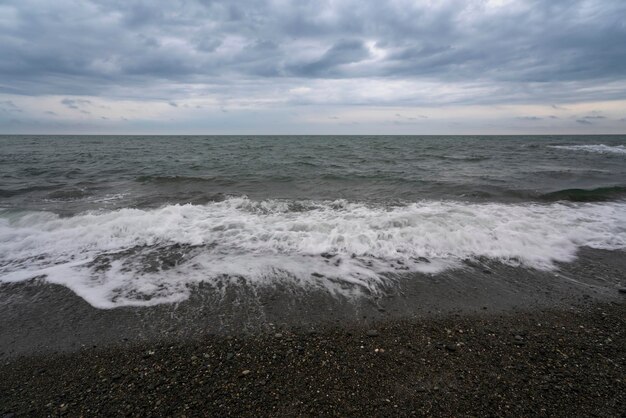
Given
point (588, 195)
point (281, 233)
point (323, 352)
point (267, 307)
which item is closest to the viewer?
point (323, 352)

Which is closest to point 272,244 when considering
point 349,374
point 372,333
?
point 372,333

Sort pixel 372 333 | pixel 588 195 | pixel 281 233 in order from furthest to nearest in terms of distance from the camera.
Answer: pixel 588 195 → pixel 281 233 → pixel 372 333

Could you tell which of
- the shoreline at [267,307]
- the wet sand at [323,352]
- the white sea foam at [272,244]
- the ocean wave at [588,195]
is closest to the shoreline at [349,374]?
the wet sand at [323,352]

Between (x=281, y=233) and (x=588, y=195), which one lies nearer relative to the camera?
(x=281, y=233)

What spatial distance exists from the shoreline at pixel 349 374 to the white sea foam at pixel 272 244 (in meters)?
1.21

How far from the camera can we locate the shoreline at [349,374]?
2.76 m

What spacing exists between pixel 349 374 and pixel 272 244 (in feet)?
12.7

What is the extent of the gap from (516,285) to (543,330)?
4.05ft

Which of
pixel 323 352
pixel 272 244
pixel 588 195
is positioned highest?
pixel 588 195

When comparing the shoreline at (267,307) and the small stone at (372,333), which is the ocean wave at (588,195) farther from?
the small stone at (372,333)

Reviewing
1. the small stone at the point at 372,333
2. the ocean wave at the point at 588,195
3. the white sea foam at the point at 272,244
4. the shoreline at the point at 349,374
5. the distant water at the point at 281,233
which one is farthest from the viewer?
the ocean wave at the point at 588,195

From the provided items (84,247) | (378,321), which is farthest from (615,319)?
(84,247)

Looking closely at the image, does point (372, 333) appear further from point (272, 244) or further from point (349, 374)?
point (272, 244)

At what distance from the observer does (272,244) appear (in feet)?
21.7
